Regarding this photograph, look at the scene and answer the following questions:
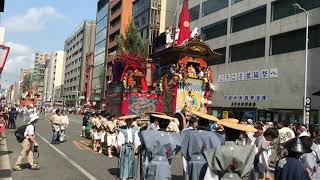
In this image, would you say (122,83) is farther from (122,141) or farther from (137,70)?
(122,141)

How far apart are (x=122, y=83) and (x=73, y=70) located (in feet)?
391

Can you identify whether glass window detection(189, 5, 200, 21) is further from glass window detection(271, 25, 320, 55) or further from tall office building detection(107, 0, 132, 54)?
tall office building detection(107, 0, 132, 54)

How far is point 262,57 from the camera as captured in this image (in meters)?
38.8

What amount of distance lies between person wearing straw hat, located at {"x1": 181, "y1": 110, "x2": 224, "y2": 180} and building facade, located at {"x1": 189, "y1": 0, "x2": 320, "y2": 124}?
1022 inches

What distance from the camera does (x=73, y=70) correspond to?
452 feet

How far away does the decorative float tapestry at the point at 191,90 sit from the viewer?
65.0 ft

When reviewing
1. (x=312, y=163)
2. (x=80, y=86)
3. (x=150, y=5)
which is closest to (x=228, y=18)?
(x=150, y=5)

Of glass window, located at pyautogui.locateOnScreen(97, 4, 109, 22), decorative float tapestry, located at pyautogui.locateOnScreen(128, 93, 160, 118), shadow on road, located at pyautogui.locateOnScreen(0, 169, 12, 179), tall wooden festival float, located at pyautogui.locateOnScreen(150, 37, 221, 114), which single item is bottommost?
shadow on road, located at pyautogui.locateOnScreen(0, 169, 12, 179)

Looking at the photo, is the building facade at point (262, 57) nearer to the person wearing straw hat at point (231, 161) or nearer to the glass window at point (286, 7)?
the glass window at point (286, 7)

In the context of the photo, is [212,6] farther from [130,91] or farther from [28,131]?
[28,131]

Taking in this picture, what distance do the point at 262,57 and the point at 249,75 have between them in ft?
7.37

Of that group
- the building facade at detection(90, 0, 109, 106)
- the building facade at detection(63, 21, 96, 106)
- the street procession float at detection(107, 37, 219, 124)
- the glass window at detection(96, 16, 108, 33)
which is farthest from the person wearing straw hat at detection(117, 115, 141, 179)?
the building facade at detection(63, 21, 96, 106)

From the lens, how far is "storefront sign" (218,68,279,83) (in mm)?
37094

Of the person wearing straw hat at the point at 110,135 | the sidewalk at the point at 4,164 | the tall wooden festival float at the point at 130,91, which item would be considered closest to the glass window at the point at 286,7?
the tall wooden festival float at the point at 130,91
